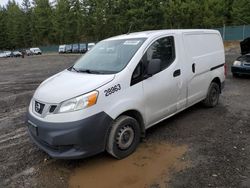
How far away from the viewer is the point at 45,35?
75438mm

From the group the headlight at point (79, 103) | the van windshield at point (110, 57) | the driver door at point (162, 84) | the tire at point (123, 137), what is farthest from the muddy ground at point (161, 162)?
the van windshield at point (110, 57)

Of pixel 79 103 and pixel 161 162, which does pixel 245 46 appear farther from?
pixel 79 103

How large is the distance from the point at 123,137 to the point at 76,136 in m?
0.85

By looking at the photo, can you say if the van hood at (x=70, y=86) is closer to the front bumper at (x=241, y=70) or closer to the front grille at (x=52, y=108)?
the front grille at (x=52, y=108)

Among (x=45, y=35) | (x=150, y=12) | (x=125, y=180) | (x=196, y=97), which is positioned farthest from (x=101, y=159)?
(x=45, y=35)

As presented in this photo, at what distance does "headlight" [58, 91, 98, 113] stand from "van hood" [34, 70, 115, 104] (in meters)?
0.06

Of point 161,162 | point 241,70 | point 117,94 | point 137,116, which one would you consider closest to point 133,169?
point 161,162

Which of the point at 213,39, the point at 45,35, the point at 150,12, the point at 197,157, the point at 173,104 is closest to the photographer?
the point at 197,157

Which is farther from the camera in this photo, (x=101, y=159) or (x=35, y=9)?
(x=35, y=9)

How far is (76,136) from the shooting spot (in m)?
3.66

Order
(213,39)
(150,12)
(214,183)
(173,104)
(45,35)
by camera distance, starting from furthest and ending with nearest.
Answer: (45,35)
(150,12)
(213,39)
(173,104)
(214,183)

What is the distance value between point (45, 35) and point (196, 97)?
7498 cm

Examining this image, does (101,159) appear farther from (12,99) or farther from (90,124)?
(12,99)

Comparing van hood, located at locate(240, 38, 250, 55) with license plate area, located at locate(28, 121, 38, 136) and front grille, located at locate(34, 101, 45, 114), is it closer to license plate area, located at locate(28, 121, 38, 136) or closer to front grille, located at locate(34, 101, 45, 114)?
front grille, located at locate(34, 101, 45, 114)
